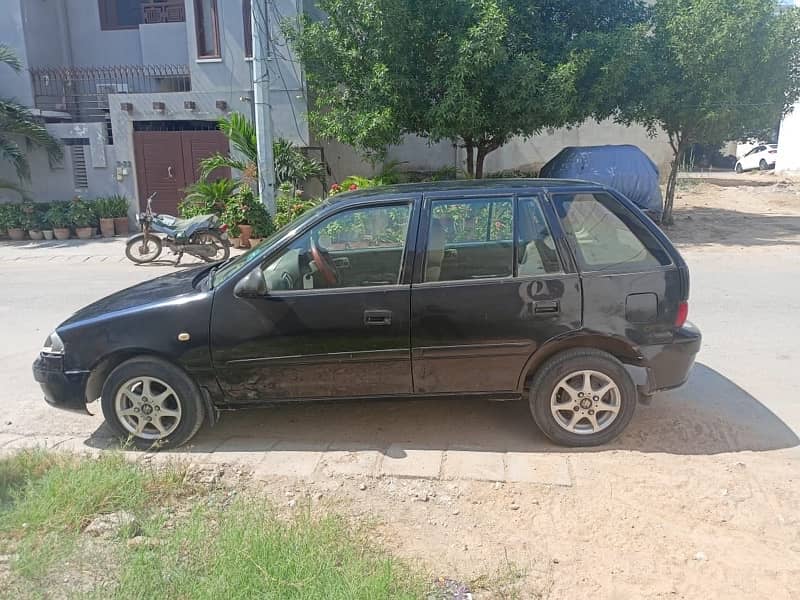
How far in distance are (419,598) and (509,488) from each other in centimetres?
115

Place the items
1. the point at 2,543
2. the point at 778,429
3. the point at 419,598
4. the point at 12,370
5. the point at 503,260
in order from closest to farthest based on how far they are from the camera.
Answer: the point at 419,598
the point at 2,543
the point at 503,260
the point at 778,429
the point at 12,370

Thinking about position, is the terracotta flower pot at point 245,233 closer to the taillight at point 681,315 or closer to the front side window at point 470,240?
the front side window at point 470,240

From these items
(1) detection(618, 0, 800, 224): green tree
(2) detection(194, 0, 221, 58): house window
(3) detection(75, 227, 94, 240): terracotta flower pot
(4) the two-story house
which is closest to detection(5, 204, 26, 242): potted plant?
(3) detection(75, 227, 94, 240): terracotta flower pot

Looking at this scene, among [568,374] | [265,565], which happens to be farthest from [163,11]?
[265,565]

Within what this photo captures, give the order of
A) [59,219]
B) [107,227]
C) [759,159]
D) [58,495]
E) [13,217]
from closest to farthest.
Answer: [58,495] < [59,219] < [13,217] < [107,227] < [759,159]

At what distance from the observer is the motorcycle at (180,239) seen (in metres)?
11.0

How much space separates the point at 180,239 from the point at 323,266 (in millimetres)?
7696

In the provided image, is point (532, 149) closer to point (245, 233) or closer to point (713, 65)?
point (713, 65)

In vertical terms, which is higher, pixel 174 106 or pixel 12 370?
pixel 174 106

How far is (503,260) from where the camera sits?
156 inches

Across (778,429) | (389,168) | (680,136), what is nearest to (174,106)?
(389,168)

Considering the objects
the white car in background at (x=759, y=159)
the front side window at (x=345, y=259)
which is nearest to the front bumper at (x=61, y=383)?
the front side window at (x=345, y=259)

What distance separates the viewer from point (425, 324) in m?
3.88

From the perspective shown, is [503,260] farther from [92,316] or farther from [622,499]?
[92,316]
